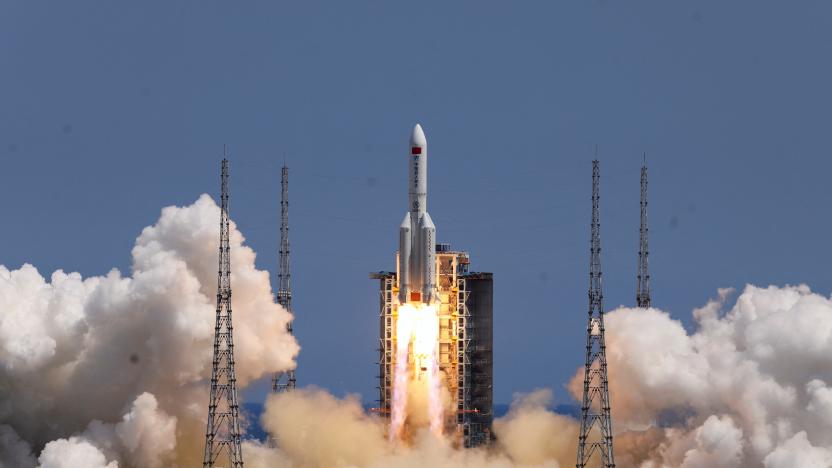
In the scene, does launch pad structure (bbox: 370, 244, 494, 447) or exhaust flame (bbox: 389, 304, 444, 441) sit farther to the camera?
launch pad structure (bbox: 370, 244, 494, 447)

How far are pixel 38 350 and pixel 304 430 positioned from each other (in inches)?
469

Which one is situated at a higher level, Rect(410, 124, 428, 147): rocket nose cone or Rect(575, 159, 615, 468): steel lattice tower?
Rect(410, 124, 428, 147): rocket nose cone

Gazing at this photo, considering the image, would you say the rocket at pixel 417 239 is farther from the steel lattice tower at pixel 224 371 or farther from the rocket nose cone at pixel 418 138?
the steel lattice tower at pixel 224 371

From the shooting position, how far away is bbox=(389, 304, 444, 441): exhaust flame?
90.2 m

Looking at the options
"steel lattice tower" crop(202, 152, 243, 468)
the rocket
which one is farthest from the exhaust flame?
"steel lattice tower" crop(202, 152, 243, 468)

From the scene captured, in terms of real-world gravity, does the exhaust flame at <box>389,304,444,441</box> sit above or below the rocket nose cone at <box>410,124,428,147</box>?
below

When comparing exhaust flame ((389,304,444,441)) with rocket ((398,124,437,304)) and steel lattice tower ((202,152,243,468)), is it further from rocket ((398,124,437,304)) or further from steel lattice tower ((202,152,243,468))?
steel lattice tower ((202,152,243,468))

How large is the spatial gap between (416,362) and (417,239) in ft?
17.7

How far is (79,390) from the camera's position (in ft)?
299

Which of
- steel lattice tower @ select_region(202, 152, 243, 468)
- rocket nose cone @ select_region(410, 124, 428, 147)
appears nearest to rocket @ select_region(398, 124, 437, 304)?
rocket nose cone @ select_region(410, 124, 428, 147)

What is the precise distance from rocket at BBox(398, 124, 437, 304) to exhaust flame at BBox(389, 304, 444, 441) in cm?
73

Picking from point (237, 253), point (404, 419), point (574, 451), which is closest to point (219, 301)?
point (237, 253)

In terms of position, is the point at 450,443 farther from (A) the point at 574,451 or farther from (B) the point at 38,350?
(B) the point at 38,350

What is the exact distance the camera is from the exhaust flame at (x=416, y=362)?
3551 inches
